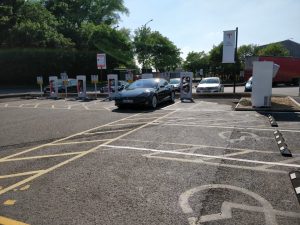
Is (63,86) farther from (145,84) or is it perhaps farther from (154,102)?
(154,102)

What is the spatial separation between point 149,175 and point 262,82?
9.35 m

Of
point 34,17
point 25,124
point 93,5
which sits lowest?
point 25,124

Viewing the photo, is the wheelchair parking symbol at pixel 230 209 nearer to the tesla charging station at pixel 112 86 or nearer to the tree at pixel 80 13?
the tesla charging station at pixel 112 86

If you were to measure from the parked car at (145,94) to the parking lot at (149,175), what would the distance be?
436 centimetres

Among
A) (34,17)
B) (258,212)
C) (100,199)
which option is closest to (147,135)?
(100,199)

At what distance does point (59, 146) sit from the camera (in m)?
7.25

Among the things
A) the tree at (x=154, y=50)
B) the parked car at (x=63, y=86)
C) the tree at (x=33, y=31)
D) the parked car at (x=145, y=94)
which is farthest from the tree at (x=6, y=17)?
the parked car at (x=145, y=94)

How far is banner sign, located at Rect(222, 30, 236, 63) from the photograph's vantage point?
1831 centimetres

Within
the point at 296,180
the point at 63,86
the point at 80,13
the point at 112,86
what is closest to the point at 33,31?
the point at 63,86

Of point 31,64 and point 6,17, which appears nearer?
point 6,17

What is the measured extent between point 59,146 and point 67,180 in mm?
2475

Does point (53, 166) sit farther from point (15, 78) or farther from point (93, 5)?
point (93, 5)

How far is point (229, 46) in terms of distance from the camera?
1853 centimetres

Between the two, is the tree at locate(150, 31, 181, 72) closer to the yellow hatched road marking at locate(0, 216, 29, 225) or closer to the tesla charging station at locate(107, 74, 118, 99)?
the tesla charging station at locate(107, 74, 118, 99)
